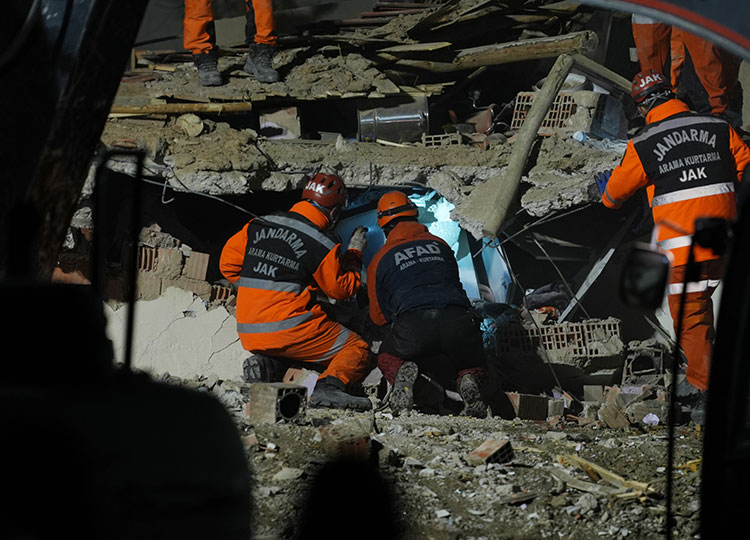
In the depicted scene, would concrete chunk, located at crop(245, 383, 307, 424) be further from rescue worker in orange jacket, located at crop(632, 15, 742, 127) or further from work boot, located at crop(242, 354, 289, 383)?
rescue worker in orange jacket, located at crop(632, 15, 742, 127)

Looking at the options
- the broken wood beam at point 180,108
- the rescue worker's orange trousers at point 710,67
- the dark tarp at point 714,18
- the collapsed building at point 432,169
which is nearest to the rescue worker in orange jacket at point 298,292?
the collapsed building at point 432,169

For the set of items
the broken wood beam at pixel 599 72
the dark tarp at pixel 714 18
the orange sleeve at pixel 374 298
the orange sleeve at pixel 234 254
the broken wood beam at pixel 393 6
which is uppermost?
the broken wood beam at pixel 393 6

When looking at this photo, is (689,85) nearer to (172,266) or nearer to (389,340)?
(389,340)

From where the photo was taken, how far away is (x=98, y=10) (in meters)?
2.78

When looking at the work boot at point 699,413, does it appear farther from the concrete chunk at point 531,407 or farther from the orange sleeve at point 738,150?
the orange sleeve at point 738,150

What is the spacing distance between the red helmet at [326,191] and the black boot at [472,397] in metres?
1.96

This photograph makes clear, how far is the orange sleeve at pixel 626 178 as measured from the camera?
675 cm

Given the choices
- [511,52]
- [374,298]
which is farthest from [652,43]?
[374,298]

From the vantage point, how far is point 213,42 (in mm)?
8500

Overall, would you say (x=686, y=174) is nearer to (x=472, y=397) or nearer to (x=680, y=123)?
(x=680, y=123)

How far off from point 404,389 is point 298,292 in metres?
1.27

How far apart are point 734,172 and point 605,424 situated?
7.79ft

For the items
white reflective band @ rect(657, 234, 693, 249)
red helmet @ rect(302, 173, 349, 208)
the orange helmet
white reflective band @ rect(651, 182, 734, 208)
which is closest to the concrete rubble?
the orange helmet

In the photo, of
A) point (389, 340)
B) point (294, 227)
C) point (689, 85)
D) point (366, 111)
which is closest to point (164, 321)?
point (294, 227)
